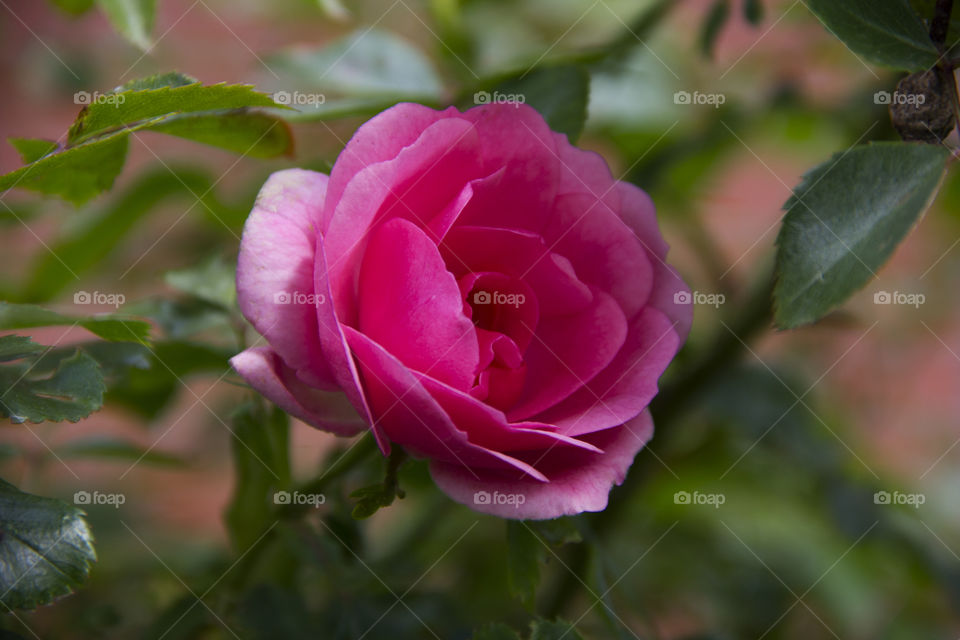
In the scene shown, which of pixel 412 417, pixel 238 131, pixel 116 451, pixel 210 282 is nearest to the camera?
pixel 412 417

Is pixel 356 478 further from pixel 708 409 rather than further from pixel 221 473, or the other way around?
pixel 221 473

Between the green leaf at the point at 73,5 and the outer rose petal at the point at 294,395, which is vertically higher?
the green leaf at the point at 73,5

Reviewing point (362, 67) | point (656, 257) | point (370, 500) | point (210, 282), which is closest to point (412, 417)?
point (370, 500)

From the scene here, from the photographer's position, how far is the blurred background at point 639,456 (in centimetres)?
56

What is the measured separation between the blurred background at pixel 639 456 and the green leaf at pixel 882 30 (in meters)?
0.10

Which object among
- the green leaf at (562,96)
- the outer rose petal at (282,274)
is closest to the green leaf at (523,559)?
the outer rose petal at (282,274)

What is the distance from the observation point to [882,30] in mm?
404

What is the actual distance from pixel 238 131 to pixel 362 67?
24 centimetres

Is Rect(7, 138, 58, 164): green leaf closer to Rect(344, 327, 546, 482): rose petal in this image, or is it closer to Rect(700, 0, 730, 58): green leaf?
Rect(344, 327, 546, 482): rose petal

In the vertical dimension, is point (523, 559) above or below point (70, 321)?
below

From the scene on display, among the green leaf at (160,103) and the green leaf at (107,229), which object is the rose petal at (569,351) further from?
the green leaf at (107,229)

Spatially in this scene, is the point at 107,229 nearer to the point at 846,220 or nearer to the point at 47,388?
the point at 47,388

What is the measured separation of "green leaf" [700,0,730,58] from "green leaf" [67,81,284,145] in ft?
1.33

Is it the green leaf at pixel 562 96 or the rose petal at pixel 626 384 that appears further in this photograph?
the green leaf at pixel 562 96
